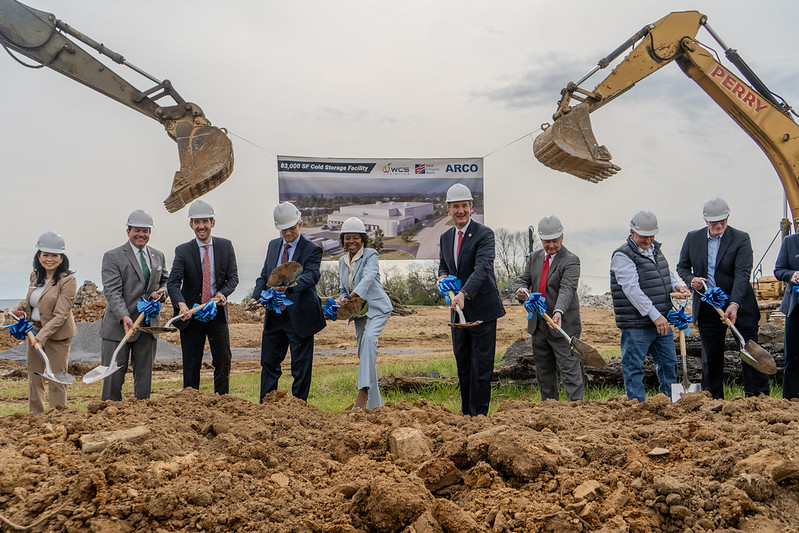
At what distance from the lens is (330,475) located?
357cm

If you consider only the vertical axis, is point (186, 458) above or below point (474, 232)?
below

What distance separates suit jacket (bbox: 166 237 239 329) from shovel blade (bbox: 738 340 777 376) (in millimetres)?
4607

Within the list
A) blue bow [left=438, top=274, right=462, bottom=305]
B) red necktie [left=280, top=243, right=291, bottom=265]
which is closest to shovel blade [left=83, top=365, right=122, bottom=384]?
red necktie [left=280, top=243, right=291, bottom=265]

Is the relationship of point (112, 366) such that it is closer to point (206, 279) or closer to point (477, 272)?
point (206, 279)

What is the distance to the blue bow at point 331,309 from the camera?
6.21 metres

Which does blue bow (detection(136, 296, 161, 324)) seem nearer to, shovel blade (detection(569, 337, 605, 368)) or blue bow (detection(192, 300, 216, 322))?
blue bow (detection(192, 300, 216, 322))

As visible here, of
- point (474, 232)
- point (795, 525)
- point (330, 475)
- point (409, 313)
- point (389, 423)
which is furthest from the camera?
point (409, 313)

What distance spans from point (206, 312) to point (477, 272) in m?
2.31

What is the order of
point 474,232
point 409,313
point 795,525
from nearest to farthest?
point 795,525, point 474,232, point 409,313

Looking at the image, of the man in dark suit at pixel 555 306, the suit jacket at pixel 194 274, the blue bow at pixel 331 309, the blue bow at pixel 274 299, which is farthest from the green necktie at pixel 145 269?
the man in dark suit at pixel 555 306

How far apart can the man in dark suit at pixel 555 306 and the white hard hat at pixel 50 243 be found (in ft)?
13.6

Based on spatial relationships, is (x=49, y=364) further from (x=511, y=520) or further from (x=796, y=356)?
(x=796, y=356)

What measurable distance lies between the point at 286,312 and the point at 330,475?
8.53 feet

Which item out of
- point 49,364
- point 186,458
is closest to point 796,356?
point 186,458
